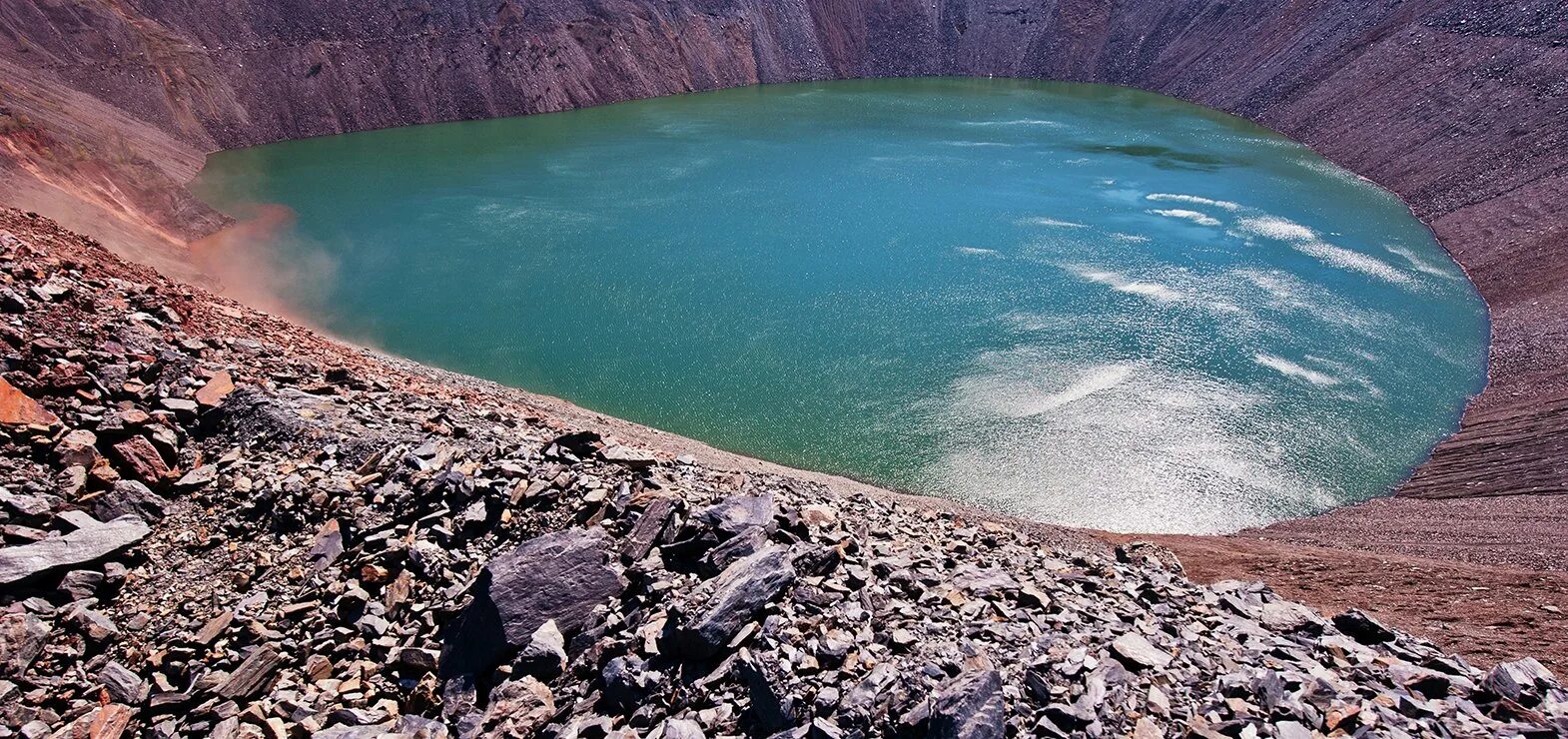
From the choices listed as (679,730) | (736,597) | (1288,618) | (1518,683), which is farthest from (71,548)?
(1518,683)

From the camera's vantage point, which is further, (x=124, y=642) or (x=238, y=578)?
(x=238, y=578)

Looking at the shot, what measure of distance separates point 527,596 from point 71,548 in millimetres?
5106

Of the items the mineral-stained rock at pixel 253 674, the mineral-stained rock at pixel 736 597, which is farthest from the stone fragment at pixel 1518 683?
the mineral-stained rock at pixel 253 674

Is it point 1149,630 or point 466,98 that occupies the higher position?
point 466,98

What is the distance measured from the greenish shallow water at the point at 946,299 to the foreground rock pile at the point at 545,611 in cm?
657

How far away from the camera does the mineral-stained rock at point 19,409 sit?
10727 millimetres

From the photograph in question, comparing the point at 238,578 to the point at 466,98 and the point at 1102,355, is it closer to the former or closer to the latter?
the point at 1102,355

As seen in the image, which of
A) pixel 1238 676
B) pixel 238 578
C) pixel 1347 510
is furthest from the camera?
pixel 1347 510

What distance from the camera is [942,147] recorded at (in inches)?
1671

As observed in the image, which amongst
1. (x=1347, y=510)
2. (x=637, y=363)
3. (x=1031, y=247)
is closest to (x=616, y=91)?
(x=1031, y=247)

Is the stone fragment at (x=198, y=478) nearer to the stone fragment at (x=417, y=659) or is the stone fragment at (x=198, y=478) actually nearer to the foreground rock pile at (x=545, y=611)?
the foreground rock pile at (x=545, y=611)

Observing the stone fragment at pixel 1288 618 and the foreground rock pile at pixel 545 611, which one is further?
the stone fragment at pixel 1288 618

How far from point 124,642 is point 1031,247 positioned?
26.1 metres

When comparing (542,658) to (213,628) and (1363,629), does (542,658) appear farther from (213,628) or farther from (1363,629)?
(1363,629)
